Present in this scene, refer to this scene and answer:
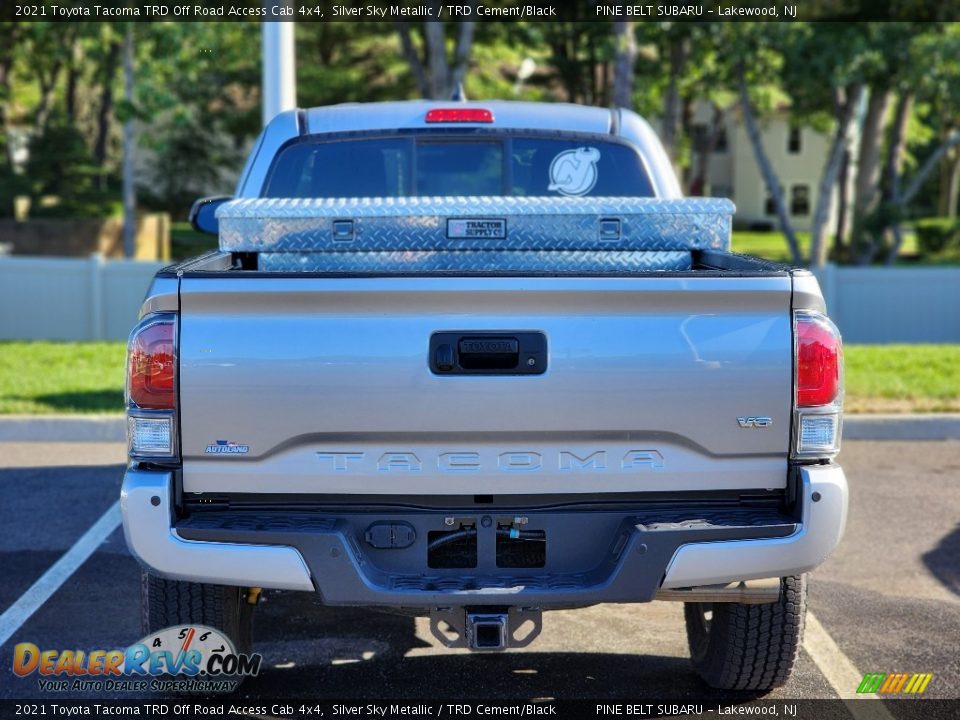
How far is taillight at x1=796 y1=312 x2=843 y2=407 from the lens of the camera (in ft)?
12.3

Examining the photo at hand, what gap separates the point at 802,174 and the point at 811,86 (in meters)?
41.6

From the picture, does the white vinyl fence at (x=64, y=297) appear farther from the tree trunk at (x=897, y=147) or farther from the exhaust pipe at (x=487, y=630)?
the tree trunk at (x=897, y=147)

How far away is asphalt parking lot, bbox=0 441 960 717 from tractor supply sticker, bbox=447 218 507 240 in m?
1.53

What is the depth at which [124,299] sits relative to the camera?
15.4 meters

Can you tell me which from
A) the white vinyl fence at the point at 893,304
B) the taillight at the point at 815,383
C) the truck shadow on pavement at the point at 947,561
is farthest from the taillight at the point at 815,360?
the white vinyl fence at the point at 893,304

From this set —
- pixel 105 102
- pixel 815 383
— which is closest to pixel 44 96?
pixel 105 102

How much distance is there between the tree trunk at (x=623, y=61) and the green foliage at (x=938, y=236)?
63.1 ft

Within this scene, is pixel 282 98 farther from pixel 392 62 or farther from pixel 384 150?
pixel 392 62

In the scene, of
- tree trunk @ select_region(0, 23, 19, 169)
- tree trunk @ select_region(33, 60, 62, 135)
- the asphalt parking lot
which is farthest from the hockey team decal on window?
tree trunk @ select_region(33, 60, 62, 135)

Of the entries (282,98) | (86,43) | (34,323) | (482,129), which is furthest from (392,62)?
(482,129)

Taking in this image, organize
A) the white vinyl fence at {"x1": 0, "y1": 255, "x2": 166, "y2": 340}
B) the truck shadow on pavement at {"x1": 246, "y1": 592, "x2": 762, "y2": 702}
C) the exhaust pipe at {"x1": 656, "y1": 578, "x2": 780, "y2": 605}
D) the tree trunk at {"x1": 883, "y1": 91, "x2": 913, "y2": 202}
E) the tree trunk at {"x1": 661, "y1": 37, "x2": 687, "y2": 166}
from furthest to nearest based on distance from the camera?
the tree trunk at {"x1": 883, "y1": 91, "x2": 913, "y2": 202}
the tree trunk at {"x1": 661, "y1": 37, "x2": 687, "y2": 166}
the white vinyl fence at {"x1": 0, "y1": 255, "x2": 166, "y2": 340}
the truck shadow on pavement at {"x1": 246, "y1": 592, "x2": 762, "y2": 702}
the exhaust pipe at {"x1": 656, "y1": 578, "x2": 780, "y2": 605}

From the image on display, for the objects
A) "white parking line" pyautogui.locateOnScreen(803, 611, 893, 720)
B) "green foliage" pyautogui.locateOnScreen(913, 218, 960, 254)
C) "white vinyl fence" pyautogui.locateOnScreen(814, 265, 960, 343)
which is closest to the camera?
"white parking line" pyautogui.locateOnScreen(803, 611, 893, 720)

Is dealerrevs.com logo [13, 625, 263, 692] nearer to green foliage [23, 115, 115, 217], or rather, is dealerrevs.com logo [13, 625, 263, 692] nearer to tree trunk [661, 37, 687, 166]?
tree trunk [661, 37, 687, 166]

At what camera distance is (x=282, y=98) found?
11.9 meters
